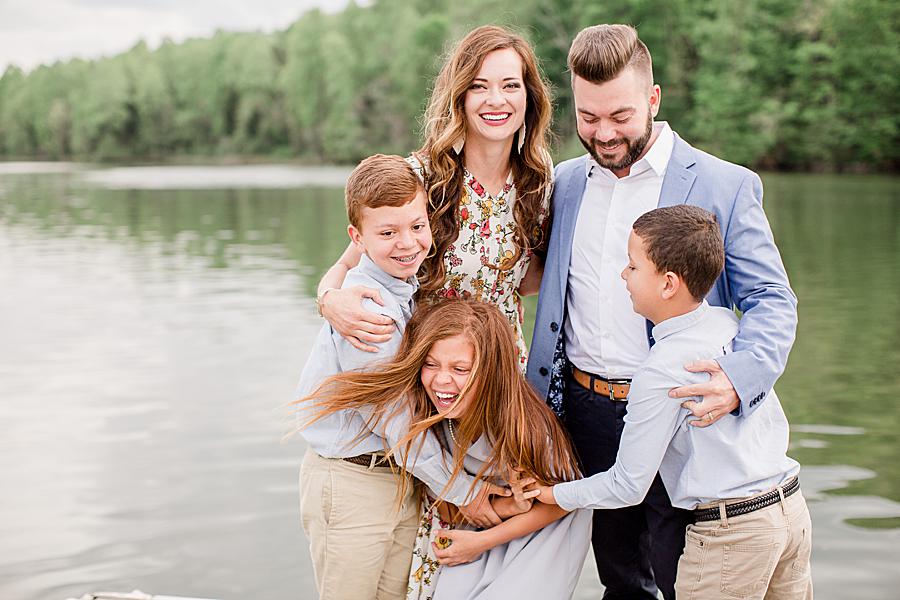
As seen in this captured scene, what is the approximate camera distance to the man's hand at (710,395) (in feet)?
7.50

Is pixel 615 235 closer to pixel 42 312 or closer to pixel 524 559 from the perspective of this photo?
pixel 524 559

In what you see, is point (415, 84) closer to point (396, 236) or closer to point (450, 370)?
point (396, 236)

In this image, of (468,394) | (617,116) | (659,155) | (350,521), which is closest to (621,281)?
(659,155)

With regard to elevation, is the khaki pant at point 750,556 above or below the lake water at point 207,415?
above

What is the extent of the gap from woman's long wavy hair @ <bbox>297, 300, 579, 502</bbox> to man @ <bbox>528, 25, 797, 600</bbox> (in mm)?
326

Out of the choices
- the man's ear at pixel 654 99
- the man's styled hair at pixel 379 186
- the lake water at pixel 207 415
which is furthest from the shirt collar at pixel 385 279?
the lake water at pixel 207 415

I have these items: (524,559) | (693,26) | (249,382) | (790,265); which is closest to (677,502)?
(524,559)

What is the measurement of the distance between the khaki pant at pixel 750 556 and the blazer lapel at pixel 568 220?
897 millimetres

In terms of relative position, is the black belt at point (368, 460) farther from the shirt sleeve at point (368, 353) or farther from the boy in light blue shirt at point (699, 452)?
the boy in light blue shirt at point (699, 452)

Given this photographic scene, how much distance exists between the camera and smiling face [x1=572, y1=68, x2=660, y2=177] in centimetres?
265

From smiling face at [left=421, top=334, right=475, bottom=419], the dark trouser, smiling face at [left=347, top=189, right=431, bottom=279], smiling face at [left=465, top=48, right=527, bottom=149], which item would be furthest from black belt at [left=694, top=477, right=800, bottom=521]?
smiling face at [left=465, top=48, right=527, bottom=149]

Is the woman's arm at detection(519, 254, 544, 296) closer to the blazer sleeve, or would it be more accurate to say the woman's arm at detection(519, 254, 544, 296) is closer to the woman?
the woman

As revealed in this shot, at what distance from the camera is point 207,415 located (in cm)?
681

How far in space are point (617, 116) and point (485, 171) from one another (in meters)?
0.55
